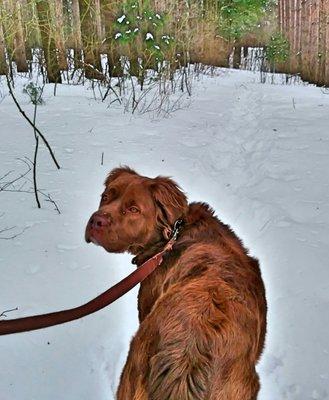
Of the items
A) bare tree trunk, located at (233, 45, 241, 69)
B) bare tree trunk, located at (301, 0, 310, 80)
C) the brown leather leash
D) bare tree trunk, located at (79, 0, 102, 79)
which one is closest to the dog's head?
the brown leather leash

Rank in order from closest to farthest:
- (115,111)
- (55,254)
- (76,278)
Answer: (76,278) < (55,254) < (115,111)

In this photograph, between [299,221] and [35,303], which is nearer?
[35,303]

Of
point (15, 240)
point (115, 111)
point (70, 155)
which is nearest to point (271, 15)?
point (115, 111)

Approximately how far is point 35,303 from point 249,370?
219cm

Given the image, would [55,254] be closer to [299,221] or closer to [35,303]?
[35,303]

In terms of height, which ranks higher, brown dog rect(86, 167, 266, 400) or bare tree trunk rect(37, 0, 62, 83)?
bare tree trunk rect(37, 0, 62, 83)

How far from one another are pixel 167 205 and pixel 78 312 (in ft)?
2.91

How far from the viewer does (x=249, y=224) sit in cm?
511

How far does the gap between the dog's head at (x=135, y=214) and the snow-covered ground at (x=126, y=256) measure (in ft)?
3.42

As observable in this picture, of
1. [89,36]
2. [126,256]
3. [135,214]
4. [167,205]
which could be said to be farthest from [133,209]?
[89,36]

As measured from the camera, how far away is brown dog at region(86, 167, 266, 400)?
1.57m

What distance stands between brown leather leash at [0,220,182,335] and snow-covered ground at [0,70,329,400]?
3.68ft

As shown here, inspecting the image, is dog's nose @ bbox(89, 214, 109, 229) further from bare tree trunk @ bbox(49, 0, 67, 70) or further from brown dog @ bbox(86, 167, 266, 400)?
bare tree trunk @ bbox(49, 0, 67, 70)

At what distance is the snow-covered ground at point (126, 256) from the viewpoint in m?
3.03
